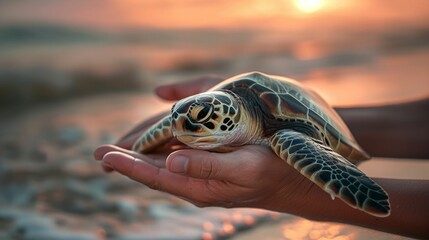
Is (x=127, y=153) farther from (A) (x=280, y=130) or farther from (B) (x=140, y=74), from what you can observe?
(B) (x=140, y=74)

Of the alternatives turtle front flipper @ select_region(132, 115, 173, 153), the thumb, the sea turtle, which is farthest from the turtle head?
turtle front flipper @ select_region(132, 115, 173, 153)

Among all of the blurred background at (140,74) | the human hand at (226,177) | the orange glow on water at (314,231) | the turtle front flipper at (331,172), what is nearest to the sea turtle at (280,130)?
the turtle front flipper at (331,172)

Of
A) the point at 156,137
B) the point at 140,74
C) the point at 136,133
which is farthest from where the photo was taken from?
the point at 140,74

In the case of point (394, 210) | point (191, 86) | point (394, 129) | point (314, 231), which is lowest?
point (394, 210)

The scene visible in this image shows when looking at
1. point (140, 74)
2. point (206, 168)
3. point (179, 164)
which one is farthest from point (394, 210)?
point (140, 74)

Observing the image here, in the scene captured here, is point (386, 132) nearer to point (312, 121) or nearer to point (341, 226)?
point (341, 226)

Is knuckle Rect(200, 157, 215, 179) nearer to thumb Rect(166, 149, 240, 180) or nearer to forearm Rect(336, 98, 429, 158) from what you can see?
thumb Rect(166, 149, 240, 180)

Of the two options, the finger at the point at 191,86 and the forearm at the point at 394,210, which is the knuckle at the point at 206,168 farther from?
the finger at the point at 191,86
